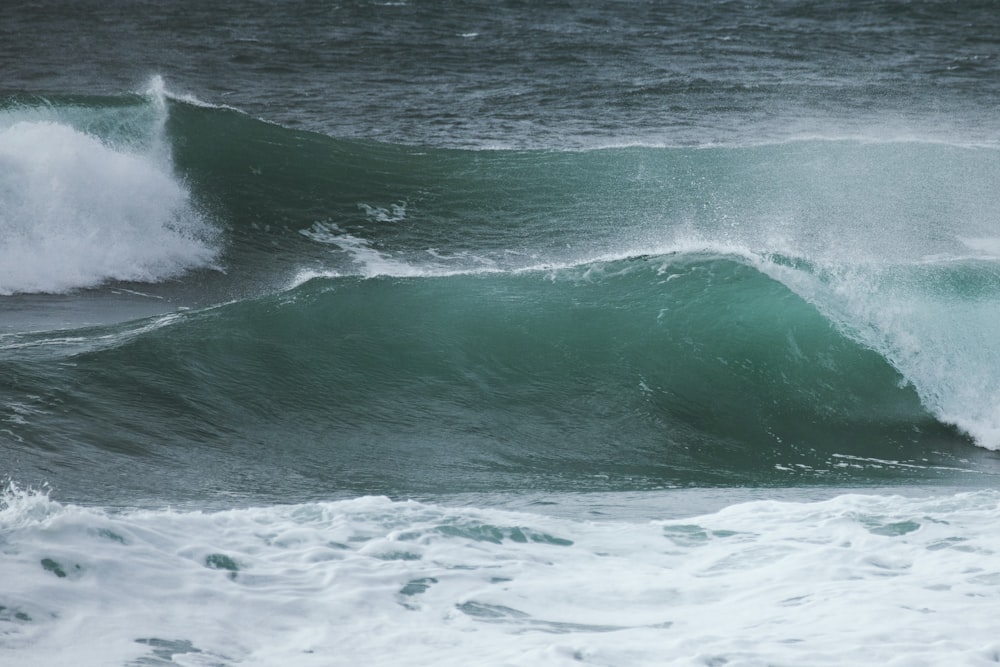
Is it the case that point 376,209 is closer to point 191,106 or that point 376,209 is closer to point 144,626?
point 191,106

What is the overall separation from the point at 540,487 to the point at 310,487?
1532mm

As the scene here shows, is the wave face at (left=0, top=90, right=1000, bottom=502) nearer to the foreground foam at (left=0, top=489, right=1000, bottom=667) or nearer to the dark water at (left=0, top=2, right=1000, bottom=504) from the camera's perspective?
the dark water at (left=0, top=2, right=1000, bottom=504)

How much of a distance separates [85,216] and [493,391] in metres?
6.83

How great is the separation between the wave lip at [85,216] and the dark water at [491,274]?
4 cm

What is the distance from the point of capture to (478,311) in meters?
9.70

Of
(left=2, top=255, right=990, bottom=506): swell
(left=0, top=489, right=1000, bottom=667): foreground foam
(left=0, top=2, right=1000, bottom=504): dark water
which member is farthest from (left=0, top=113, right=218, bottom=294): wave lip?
(left=0, top=489, right=1000, bottom=667): foreground foam

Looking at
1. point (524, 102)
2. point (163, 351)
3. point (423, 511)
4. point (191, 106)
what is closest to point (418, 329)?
point (163, 351)

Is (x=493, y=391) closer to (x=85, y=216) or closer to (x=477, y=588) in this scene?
(x=477, y=588)

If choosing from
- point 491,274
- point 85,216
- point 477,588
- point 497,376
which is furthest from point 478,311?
point 85,216

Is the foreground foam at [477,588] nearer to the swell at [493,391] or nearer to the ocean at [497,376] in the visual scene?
the ocean at [497,376]

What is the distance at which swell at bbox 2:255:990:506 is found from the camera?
679cm

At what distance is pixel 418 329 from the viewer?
9.32m

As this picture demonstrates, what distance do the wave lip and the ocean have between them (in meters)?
0.05

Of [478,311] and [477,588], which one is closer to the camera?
[477,588]
